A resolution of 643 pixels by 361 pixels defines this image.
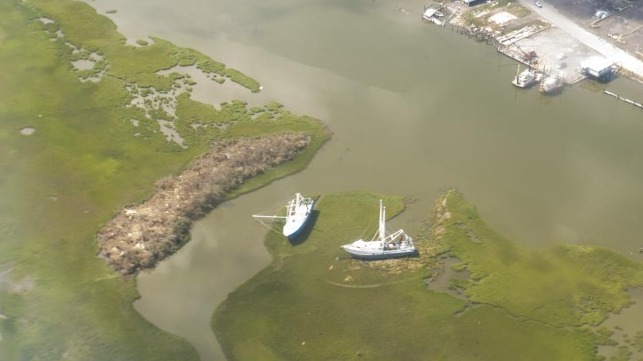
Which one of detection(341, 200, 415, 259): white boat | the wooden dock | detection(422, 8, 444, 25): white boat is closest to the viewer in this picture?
detection(341, 200, 415, 259): white boat

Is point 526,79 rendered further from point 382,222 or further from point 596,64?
point 382,222

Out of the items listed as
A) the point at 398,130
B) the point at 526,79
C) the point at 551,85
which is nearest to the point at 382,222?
the point at 398,130

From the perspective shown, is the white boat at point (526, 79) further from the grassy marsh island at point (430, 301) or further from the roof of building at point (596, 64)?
the grassy marsh island at point (430, 301)

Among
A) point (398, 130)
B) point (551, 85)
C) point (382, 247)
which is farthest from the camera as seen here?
point (551, 85)

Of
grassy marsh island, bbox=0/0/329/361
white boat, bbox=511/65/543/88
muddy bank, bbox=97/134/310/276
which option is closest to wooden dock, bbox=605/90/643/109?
white boat, bbox=511/65/543/88

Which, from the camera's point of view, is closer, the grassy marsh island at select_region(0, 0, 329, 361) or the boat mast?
the grassy marsh island at select_region(0, 0, 329, 361)

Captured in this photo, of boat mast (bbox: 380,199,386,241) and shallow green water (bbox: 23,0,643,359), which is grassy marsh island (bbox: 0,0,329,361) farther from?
boat mast (bbox: 380,199,386,241)

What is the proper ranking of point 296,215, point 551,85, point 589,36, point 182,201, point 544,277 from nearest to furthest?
point 544,277 < point 296,215 < point 182,201 < point 551,85 < point 589,36
